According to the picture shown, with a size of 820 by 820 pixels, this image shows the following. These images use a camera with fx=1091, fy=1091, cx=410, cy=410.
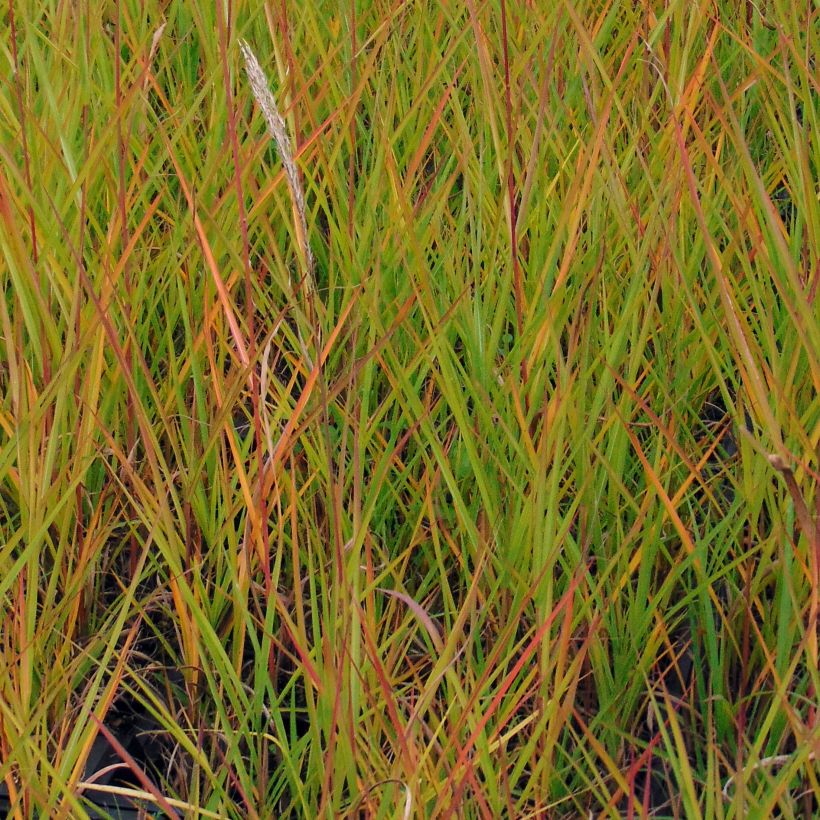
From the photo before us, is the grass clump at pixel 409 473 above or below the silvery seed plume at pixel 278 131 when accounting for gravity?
below

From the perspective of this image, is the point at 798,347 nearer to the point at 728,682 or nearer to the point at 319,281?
the point at 728,682

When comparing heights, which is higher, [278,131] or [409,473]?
[278,131]

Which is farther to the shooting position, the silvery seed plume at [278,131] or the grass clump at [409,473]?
the grass clump at [409,473]

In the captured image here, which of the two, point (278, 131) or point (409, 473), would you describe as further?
point (409, 473)

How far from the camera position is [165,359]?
1.22 m

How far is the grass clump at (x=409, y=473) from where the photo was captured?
Result: 0.83 metres

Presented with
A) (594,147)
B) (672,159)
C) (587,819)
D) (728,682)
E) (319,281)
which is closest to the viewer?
(587,819)

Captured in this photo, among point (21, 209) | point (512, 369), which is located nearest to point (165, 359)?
point (21, 209)

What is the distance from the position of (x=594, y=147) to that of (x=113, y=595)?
66 centimetres

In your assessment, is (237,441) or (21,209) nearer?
(237,441)

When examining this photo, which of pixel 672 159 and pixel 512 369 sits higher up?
pixel 672 159

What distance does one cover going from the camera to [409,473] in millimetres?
1046

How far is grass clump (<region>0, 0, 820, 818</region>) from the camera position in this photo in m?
0.83

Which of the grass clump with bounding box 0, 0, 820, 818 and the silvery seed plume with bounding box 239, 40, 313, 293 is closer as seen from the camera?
the silvery seed plume with bounding box 239, 40, 313, 293
